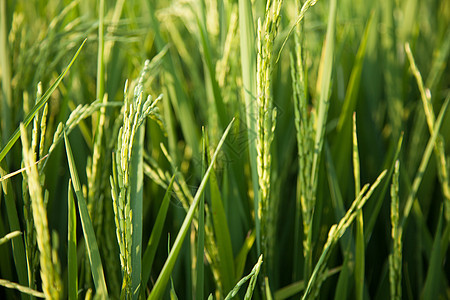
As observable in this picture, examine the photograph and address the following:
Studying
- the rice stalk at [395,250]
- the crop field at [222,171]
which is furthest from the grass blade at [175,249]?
the rice stalk at [395,250]

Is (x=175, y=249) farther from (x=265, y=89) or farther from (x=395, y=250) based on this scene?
(x=395, y=250)

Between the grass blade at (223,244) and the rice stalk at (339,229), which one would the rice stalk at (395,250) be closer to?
the rice stalk at (339,229)

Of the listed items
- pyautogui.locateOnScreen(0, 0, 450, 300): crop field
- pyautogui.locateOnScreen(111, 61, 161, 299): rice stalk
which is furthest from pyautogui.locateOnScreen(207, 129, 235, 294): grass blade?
pyautogui.locateOnScreen(111, 61, 161, 299): rice stalk

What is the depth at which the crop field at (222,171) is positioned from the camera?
49 centimetres

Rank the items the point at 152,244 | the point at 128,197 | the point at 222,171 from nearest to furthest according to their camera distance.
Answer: the point at 128,197 → the point at 152,244 → the point at 222,171

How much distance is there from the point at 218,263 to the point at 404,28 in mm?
1012

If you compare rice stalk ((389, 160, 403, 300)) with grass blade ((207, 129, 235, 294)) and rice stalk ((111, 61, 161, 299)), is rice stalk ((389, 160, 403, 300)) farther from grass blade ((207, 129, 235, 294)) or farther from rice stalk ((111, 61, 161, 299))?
rice stalk ((111, 61, 161, 299))

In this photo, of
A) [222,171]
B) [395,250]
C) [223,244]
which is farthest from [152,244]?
[395,250]

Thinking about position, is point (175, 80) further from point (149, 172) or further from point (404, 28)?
point (404, 28)

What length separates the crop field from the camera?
489 mm

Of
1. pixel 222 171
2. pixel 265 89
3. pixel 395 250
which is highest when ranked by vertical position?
pixel 265 89

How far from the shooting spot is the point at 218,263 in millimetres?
579

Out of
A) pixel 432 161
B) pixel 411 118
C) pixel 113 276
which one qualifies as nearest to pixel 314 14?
pixel 411 118

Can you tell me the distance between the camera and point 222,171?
28.6 inches
